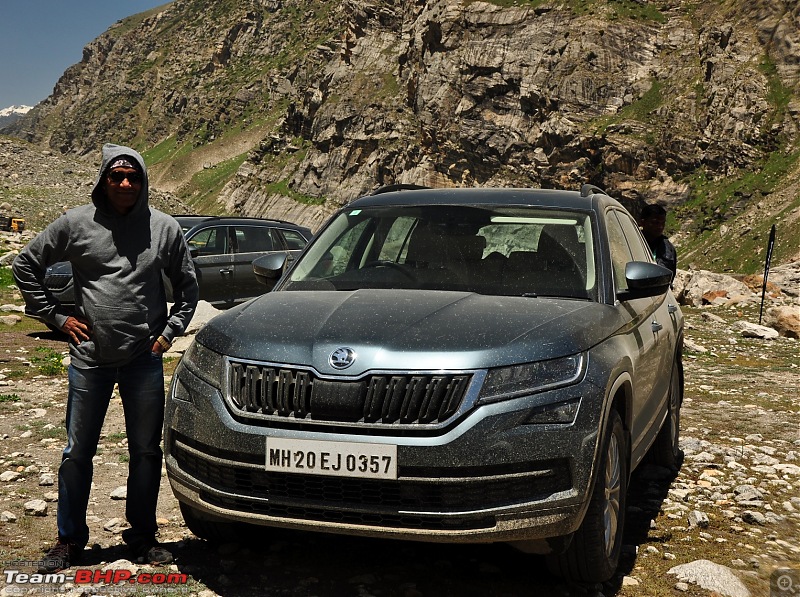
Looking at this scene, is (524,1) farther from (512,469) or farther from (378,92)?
(512,469)

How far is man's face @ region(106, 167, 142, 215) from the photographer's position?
164 inches

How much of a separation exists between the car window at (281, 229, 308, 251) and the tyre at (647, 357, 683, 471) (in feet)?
33.5

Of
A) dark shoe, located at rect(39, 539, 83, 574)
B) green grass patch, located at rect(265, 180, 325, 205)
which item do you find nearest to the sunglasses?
dark shoe, located at rect(39, 539, 83, 574)

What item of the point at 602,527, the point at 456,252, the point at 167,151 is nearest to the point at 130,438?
the point at 456,252

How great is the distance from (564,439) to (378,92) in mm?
80149

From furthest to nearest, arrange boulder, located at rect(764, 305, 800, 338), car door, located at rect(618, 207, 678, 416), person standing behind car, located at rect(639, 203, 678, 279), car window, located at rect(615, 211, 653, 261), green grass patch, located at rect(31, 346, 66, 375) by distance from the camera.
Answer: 1. boulder, located at rect(764, 305, 800, 338)
2. green grass patch, located at rect(31, 346, 66, 375)
3. person standing behind car, located at rect(639, 203, 678, 279)
4. car window, located at rect(615, 211, 653, 261)
5. car door, located at rect(618, 207, 678, 416)

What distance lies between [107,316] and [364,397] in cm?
135

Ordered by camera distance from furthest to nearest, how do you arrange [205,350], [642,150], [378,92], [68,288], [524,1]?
[378,92] < [524,1] < [642,150] < [68,288] < [205,350]

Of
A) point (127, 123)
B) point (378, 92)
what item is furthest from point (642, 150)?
point (127, 123)

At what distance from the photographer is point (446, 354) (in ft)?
12.1

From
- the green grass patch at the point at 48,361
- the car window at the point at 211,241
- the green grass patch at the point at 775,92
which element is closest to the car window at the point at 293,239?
the car window at the point at 211,241

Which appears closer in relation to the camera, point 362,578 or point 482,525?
point 482,525

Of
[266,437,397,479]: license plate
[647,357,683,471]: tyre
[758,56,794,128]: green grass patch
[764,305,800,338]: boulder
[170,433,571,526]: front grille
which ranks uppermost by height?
[758,56,794,128]: green grass patch

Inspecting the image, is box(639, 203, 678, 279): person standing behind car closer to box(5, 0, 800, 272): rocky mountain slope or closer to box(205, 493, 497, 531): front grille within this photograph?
box(205, 493, 497, 531): front grille
